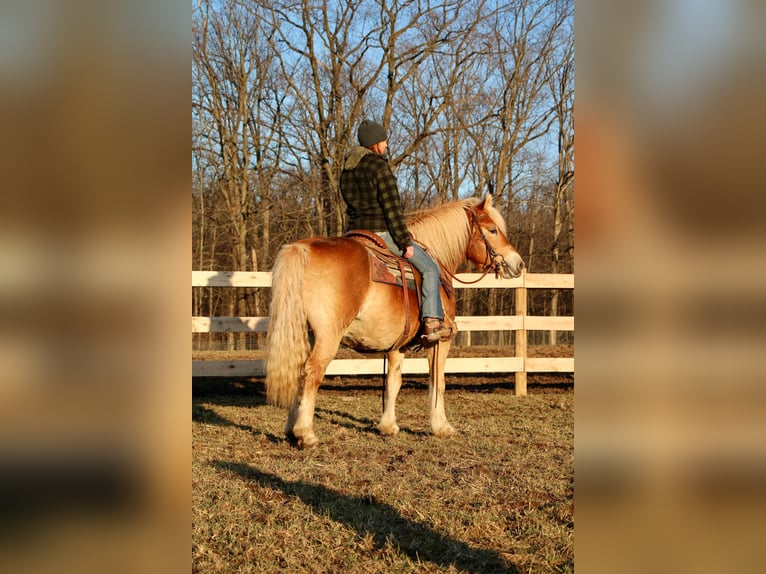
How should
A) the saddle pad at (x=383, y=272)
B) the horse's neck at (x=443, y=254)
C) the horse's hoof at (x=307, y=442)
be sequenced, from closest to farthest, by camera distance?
the horse's hoof at (x=307, y=442)
the saddle pad at (x=383, y=272)
the horse's neck at (x=443, y=254)

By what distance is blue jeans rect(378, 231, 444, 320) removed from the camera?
579 centimetres

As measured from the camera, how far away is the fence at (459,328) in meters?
8.38

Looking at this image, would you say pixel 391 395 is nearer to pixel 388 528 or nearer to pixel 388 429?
pixel 388 429

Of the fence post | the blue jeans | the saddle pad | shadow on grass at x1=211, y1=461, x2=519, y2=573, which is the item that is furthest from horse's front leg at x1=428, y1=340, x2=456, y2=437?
the fence post

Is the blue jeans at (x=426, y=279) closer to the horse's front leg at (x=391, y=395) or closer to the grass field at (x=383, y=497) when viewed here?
the horse's front leg at (x=391, y=395)

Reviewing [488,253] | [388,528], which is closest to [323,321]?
[488,253]

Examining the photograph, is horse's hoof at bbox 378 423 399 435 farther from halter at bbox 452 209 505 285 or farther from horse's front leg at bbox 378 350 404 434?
halter at bbox 452 209 505 285

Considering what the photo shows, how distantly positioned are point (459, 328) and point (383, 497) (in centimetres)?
520

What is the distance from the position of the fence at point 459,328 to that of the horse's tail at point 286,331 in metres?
3.22

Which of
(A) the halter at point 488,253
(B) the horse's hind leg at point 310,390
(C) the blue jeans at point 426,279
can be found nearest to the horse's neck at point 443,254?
(A) the halter at point 488,253
